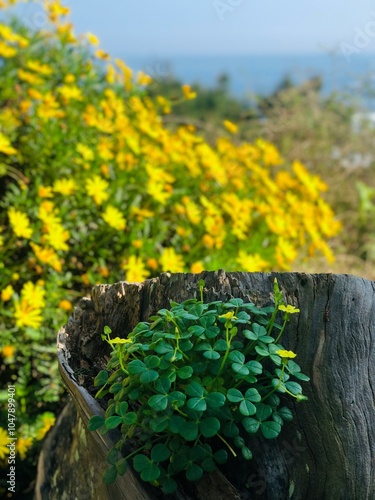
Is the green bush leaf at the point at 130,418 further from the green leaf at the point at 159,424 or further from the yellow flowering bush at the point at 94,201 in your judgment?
the yellow flowering bush at the point at 94,201

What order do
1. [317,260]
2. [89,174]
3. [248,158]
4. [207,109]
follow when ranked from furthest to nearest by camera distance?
[207,109], [317,260], [248,158], [89,174]

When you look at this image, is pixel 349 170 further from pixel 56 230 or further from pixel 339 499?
pixel 339 499

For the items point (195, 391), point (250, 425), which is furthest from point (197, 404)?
point (250, 425)

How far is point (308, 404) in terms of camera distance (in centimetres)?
155

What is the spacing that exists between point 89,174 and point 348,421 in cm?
175

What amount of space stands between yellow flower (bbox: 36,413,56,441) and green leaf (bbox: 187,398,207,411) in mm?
1300

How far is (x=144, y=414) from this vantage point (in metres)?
1.43

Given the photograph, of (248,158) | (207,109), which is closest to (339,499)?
(248,158)

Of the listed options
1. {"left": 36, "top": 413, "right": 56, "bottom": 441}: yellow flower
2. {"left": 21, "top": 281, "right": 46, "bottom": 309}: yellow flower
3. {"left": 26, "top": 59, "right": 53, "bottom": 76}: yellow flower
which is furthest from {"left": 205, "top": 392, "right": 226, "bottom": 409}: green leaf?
{"left": 26, "top": 59, "right": 53, "bottom": 76}: yellow flower

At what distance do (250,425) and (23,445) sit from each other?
4.44 ft

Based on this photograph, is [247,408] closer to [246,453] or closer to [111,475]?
[246,453]

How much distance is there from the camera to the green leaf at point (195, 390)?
136 centimetres

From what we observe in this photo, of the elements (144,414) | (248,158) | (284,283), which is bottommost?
(144,414)

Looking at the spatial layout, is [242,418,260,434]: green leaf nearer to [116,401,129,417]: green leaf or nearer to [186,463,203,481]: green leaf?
[186,463,203,481]: green leaf
